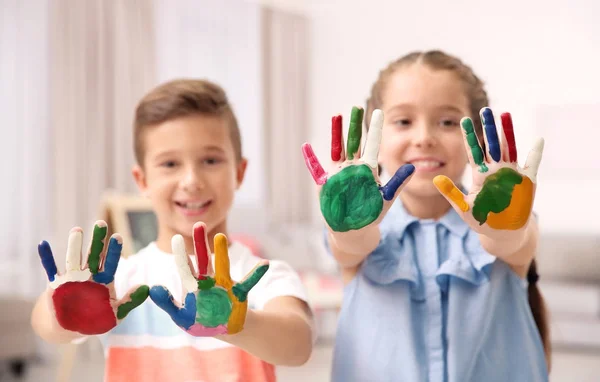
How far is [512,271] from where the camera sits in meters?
0.88

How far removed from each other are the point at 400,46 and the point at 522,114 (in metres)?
0.86

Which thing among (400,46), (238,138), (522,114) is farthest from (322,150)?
(238,138)

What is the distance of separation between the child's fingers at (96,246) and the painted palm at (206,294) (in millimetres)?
82

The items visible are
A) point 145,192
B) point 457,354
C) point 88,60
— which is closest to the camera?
point 457,354

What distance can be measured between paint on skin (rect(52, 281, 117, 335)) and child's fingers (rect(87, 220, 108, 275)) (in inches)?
0.8

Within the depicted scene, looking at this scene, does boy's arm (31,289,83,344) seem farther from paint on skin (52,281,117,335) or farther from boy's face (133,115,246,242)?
boy's face (133,115,246,242)

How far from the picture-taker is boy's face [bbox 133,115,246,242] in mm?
904

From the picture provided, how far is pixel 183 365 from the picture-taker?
0.85 m

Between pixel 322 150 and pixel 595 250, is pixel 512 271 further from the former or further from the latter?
pixel 322 150

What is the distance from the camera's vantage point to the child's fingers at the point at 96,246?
71 centimetres

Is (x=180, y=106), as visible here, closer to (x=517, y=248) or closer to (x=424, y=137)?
(x=424, y=137)

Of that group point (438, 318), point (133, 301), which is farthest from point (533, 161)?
point (133, 301)

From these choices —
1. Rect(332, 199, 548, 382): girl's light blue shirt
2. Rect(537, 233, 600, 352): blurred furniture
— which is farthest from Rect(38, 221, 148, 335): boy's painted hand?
Rect(537, 233, 600, 352): blurred furniture

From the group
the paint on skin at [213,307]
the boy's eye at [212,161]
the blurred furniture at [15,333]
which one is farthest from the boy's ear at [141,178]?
the blurred furniture at [15,333]
